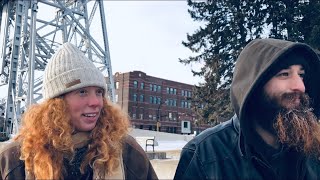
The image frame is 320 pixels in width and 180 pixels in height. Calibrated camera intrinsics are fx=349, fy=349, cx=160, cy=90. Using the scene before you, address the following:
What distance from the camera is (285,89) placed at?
8.75 feet

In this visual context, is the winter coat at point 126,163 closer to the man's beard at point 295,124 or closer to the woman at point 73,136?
the woman at point 73,136

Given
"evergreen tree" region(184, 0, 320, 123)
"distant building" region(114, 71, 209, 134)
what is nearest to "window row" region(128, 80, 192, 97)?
"distant building" region(114, 71, 209, 134)

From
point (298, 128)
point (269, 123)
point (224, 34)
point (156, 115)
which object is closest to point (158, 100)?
point (156, 115)

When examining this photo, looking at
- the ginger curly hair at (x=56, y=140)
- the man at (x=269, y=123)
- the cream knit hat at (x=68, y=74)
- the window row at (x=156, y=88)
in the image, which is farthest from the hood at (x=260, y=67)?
the window row at (x=156, y=88)

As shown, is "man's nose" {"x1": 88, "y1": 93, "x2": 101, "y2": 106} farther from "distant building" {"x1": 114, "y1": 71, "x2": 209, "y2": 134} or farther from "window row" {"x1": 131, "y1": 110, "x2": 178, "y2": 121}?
"window row" {"x1": 131, "y1": 110, "x2": 178, "y2": 121}

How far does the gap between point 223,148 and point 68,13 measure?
19.3 metres

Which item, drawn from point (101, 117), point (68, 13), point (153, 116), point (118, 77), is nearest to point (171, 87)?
point (153, 116)

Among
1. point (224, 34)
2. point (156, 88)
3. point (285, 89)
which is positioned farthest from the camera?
point (156, 88)

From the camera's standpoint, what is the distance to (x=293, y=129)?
2.70 metres

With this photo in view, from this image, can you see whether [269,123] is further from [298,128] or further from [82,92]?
[82,92]

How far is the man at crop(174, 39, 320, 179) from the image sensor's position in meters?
2.69

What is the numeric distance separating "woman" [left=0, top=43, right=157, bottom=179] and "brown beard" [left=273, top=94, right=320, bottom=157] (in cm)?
122

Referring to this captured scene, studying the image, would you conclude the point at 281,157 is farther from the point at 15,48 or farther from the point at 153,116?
the point at 153,116

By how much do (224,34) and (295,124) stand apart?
22.0m
